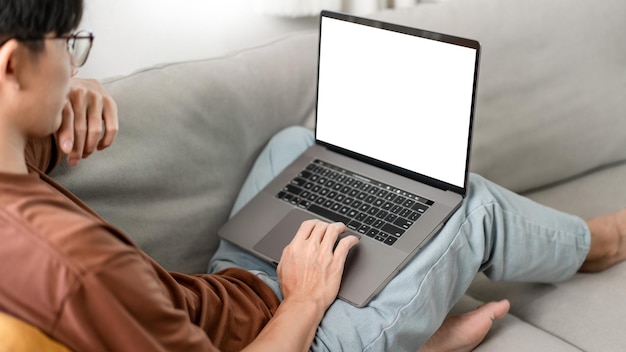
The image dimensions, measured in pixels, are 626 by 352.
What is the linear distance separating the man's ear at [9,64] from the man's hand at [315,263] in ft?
1.82

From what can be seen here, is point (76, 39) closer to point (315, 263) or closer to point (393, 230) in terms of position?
point (315, 263)

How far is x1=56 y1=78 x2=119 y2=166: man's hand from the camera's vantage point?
45.1 inches

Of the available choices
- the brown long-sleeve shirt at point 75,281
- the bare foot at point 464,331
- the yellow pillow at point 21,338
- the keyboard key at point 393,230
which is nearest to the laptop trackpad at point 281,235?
the keyboard key at point 393,230

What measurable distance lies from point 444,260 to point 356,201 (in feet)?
0.70

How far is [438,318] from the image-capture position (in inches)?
51.6

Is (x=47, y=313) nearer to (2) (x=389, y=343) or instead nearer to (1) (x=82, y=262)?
(1) (x=82, y=262)

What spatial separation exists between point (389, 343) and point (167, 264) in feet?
1.49

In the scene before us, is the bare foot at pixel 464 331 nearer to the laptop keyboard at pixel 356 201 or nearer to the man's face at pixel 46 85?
the laptop keyboard at pixel 356 201

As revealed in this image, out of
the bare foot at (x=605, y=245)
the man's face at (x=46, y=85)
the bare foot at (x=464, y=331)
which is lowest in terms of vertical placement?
the bare foot at (x=464, y=331)

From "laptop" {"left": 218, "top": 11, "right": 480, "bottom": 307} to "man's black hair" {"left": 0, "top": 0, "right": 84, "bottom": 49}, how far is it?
2.03 ft

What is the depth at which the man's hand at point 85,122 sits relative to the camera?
1.15 meters

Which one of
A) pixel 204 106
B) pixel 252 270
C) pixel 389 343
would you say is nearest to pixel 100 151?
pixel 204 106

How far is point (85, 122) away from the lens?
119 centimetres

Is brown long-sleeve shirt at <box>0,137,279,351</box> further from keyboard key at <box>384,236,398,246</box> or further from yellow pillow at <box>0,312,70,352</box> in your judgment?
keyboard key at <box>384,236,398,246</box>
